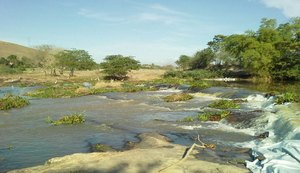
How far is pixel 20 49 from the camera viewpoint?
496 ft

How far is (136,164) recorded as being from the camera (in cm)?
1130

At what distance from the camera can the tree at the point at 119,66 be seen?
208ft

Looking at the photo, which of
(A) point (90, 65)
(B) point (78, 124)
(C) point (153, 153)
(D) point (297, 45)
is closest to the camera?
(C) point (153, 153)

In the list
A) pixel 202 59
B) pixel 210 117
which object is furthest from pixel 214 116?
pixel 202 59

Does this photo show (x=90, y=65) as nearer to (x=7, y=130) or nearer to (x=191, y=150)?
(x=7, y=130)

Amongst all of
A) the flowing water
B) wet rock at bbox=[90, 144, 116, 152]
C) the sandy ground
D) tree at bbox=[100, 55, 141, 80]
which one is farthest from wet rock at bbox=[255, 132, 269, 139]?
tree at bbox=[100, 55, 141, 80]

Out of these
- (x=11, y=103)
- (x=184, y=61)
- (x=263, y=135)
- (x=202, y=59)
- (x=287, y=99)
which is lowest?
(x=11, y=103)

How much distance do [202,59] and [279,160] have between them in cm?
7759

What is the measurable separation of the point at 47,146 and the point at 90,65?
60758mm

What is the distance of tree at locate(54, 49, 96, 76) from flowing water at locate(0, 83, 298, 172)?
4331cm

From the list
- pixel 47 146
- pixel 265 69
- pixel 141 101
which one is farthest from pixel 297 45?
pixel 47 146

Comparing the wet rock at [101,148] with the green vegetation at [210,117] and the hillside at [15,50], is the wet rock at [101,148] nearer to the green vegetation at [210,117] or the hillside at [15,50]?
the green vegetation at [210,117]

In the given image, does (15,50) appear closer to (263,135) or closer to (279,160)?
(263,135)

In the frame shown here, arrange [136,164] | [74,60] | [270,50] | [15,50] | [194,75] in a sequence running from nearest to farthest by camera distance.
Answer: [136,164] → [270,50] → [194,75] → [74,60] → [15,50]
